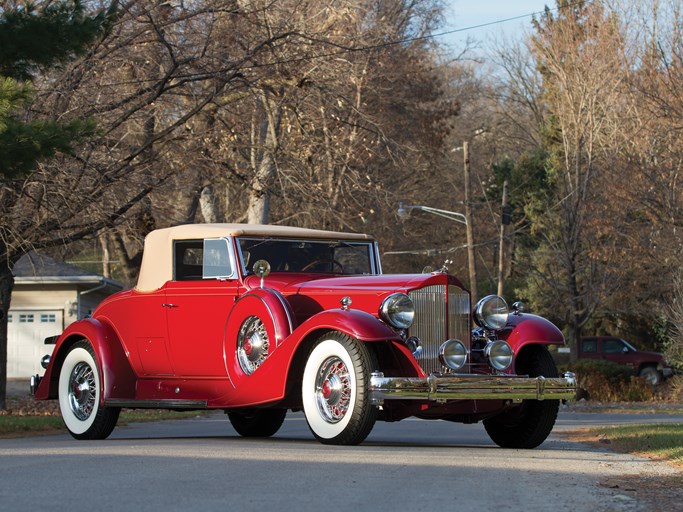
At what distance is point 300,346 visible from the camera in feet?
39.4

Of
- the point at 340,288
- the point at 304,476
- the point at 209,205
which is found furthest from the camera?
the point at 209,205

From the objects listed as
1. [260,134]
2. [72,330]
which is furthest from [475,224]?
[72,330]


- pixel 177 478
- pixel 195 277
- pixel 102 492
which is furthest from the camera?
pixel 195 277

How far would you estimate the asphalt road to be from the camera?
771 cm

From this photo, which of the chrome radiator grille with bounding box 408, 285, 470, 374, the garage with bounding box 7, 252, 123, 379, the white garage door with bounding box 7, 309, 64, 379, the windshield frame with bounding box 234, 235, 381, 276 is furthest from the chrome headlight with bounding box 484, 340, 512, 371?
the white garage door with bounding box 7, 309, 64, 379

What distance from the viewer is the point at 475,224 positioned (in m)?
55.0

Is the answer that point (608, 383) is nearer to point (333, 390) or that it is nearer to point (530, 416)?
point (530, 416)

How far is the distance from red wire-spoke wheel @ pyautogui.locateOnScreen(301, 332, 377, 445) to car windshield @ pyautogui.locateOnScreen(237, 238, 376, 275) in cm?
195

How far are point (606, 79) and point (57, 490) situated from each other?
31922mm

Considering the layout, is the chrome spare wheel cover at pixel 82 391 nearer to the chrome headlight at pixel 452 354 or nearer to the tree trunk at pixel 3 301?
the chrome headlight at pixel 452 354

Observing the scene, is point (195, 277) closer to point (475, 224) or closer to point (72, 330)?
point (72, 330)

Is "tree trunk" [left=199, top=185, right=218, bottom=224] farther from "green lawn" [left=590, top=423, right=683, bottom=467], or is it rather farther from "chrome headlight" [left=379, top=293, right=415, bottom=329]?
"chrome headlight" [left=379, top=293, right=415, bottom=329]

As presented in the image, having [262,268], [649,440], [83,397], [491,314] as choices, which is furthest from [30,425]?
[649,440]

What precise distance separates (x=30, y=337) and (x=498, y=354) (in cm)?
2910
